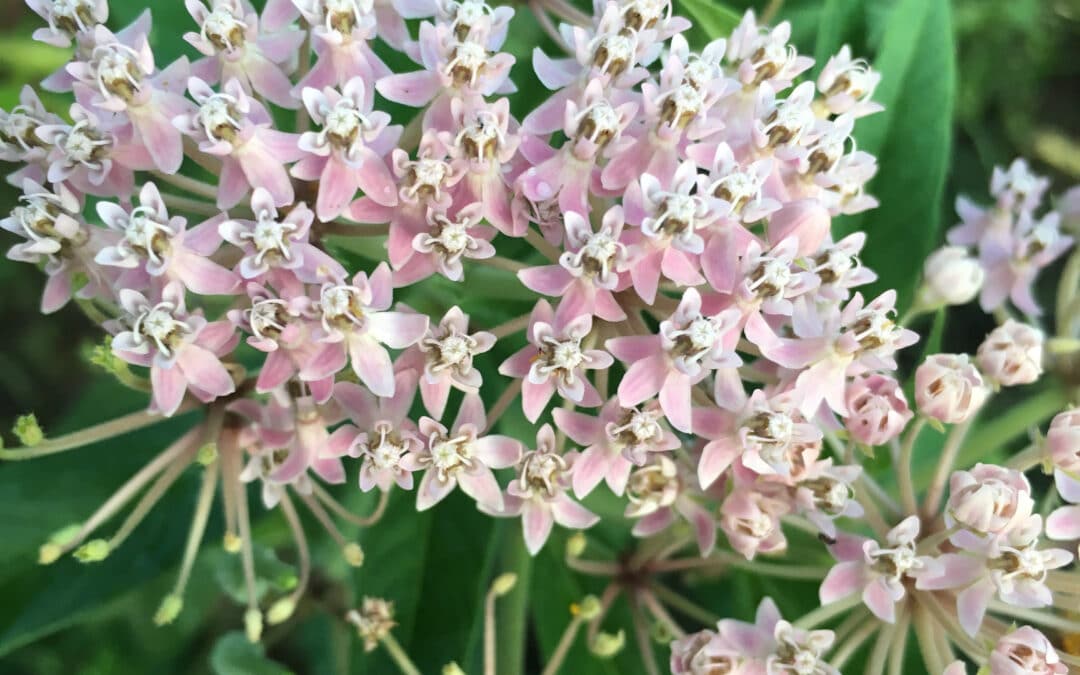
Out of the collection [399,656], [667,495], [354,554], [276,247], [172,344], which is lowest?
[399,656]

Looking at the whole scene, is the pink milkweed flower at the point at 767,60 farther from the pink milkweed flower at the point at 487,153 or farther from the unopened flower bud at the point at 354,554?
the unopened flower bud at the point at 354,554

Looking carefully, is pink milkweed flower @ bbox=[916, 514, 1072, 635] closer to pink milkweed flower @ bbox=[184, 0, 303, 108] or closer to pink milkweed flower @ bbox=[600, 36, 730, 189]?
pink milkweed flower @ bbox=[600, 36, 730, 189]

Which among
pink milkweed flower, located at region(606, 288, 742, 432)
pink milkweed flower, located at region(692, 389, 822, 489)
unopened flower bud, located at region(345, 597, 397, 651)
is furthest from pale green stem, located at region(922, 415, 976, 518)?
unopened flower bud, located at region(345, 597, 397, 651)

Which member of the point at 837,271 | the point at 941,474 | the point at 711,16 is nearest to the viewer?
the point at 837,271

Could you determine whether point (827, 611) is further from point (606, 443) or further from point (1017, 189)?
point (1017, 189)

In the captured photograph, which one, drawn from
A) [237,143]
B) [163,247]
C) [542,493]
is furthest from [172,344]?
[542,493]

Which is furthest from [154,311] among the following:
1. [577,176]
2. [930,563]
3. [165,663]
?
[165,663]
